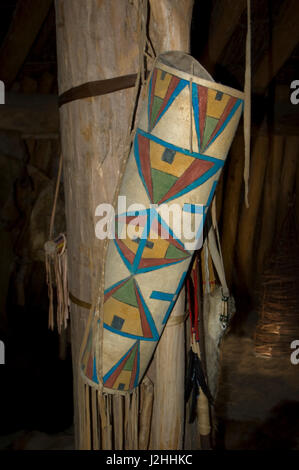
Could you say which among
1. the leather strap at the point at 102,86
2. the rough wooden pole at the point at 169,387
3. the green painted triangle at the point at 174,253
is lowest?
the rough wooden pole at the point at 169,387

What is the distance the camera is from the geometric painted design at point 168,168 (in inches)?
27.5

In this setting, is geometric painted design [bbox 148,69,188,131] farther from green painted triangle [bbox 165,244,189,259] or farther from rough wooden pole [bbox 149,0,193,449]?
rough wooden pole [bbox 149,0,193,449]

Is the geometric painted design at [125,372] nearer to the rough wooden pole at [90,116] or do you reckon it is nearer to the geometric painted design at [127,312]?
the geometric painted design at [127,312]

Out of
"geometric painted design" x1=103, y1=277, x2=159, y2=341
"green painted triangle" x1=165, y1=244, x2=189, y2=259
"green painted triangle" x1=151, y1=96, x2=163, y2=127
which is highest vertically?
"green painted triangle" x1=151, y1=96, x2=163, y2=127

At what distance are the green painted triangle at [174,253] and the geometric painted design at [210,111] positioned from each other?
0.21 meters

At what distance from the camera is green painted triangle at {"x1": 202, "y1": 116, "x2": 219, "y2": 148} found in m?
0.68

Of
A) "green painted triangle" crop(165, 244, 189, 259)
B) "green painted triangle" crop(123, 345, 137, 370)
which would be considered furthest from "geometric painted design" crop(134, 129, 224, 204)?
"green painted triangle" crop(123, 345, 137, 370)

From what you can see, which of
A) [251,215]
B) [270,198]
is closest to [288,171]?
[270,198]


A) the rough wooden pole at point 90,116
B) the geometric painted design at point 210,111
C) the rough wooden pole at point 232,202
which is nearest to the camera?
the geometric painted design at point 210,111

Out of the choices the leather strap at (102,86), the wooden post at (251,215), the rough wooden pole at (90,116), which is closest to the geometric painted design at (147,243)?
the rough wooden pole at (90,116)

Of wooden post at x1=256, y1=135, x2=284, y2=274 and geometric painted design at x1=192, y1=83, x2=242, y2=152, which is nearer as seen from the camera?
geometric painted design at x1=192, y1=83, x2=242, y2=152

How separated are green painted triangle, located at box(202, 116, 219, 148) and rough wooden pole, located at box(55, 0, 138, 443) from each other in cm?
21

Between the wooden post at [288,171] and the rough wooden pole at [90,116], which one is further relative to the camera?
the wooden post at [288,171]

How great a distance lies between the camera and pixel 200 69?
69 cm
